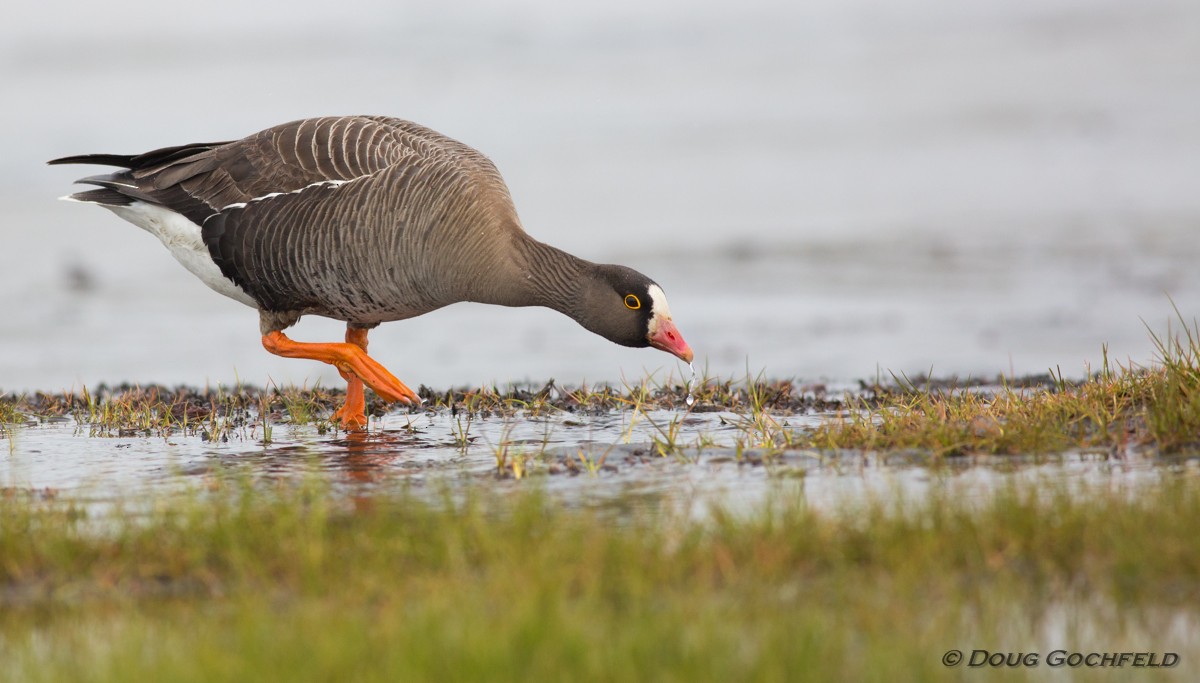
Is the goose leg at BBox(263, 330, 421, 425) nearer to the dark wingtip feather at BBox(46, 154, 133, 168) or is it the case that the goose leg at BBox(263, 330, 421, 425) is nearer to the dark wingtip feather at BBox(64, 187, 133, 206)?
the dark wingtip feather at BBox(64, 187, 133, 206)

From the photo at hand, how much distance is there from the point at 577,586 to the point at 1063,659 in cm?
177

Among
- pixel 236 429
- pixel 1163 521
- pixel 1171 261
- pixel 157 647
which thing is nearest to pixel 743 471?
pixel 1163 521

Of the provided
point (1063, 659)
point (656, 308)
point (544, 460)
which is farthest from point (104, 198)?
point (1063, 659)

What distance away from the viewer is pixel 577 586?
505 cm

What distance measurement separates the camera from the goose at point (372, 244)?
9430mm

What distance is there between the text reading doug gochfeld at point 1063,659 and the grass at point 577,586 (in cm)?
6

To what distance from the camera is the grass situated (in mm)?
4191

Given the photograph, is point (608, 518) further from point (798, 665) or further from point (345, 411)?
point (345, 411)

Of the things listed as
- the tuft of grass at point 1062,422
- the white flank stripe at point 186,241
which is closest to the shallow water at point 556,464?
the tuft of grass at point 1062,422

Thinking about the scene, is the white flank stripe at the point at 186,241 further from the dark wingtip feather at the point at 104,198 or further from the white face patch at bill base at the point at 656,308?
the white face patch at bill base at the point at 656,308

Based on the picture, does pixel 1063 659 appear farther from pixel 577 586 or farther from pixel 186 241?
pixel 186 241

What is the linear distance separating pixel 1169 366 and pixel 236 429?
19.9ft

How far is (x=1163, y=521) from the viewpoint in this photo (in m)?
5.21

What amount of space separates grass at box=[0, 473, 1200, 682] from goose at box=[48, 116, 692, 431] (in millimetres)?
3260
